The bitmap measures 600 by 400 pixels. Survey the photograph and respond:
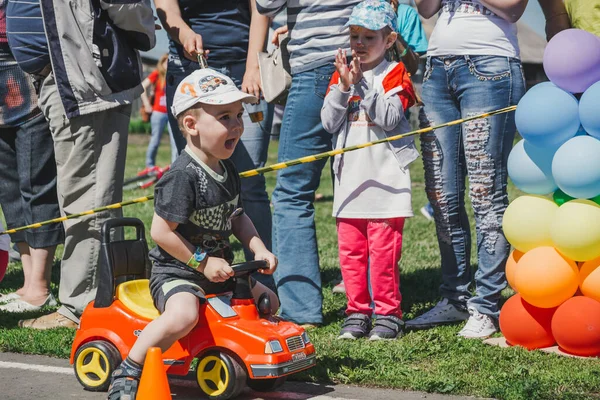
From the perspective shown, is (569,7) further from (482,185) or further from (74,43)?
(74,43)

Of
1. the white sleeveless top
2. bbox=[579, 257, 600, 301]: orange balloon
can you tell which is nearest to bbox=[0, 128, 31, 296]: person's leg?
the white sleeveless top

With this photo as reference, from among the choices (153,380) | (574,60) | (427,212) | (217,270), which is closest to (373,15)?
(574,60)

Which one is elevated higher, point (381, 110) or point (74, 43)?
point (74, 43)

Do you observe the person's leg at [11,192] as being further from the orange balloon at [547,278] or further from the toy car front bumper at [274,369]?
the orange balloon at [547,278]

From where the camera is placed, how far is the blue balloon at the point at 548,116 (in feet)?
15.1

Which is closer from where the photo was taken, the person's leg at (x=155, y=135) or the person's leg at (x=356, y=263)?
the person's leg at (x=356, y=263)

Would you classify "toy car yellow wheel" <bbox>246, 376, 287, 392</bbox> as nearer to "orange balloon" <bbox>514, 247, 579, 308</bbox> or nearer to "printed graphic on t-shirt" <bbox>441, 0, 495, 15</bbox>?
"orange balloon" <bbox>514, 247, 579, 308</bbox>

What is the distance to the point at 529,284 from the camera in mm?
4641

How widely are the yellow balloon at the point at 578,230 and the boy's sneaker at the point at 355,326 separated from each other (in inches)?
45.8

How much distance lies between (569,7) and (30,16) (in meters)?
3.07

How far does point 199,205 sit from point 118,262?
563mm

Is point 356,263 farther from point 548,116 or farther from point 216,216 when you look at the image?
point 548,116

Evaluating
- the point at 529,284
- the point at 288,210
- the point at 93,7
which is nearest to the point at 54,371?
the point at 288,210

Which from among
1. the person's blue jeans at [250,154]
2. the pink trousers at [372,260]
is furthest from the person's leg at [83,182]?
the pink trousers at [372,260]
